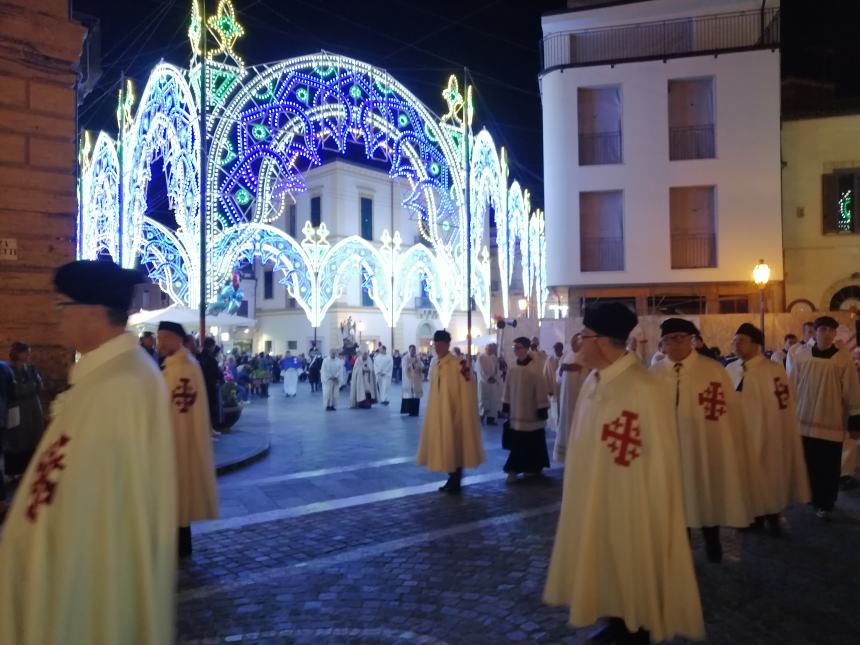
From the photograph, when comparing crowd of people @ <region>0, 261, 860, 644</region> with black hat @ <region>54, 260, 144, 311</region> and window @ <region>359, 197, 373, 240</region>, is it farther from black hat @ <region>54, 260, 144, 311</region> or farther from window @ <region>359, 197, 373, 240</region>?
window @ <region>359, 197, 373, 240</region>

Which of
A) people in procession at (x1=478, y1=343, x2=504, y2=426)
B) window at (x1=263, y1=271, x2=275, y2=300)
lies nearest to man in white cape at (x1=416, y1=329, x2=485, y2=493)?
people in procession at (x1=478, y1=343, x2=504, y2=426)

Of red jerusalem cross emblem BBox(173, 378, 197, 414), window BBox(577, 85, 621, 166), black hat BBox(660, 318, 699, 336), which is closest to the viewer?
black hat BBox(660, 318, 699, 336)

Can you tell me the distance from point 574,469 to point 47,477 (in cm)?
256

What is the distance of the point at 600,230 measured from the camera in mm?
21969

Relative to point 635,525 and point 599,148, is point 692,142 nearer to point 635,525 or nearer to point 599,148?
point 599,148

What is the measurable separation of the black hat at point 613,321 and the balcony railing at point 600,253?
719 inches

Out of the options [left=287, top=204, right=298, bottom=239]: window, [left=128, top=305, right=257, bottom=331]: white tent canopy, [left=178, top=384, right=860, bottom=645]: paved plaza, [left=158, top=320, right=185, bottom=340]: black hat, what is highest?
[left=287, top=204, right=298, bottom=239]: window

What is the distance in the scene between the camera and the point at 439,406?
882 cm

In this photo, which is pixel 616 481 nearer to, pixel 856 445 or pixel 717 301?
pixel 856 445

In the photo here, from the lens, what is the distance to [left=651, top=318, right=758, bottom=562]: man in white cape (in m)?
5.57

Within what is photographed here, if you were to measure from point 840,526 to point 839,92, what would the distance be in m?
23.6

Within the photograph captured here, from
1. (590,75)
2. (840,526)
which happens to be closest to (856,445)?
(840,526)

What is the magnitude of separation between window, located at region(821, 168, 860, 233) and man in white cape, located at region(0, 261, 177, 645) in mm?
23240

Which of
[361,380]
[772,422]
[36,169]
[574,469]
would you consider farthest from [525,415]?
[361,380]
